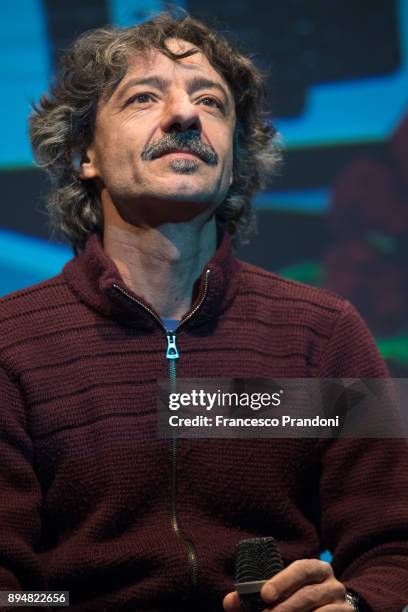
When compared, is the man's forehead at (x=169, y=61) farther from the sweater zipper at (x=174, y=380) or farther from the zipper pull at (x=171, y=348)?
the zipper pull at (x=171, y=348)

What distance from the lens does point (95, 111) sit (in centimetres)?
213

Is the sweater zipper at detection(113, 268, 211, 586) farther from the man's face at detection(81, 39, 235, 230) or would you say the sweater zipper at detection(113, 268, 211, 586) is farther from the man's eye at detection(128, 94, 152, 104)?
the man's eye at detection(128, 94, 152, 104)

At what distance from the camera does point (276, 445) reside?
6.06 feet

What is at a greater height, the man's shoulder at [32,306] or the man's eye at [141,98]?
the man's eye at [141,98]

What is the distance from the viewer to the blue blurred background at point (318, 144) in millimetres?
2477

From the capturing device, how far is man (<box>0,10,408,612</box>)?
173 cm

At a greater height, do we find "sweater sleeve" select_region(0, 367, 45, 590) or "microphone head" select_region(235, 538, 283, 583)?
"sweater sleeve" select_region(0, 367, 45, 590)

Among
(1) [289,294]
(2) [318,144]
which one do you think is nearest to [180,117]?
(1) [289,294]

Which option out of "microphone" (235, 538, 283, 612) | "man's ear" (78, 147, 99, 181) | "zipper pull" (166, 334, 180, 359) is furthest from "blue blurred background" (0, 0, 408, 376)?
"microphone" (235, 538, 283, 612)

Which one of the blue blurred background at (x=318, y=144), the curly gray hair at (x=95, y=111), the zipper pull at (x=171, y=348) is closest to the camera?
the zipper pull at (x=171, y=348)

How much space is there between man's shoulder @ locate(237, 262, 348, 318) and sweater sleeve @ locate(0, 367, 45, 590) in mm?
513

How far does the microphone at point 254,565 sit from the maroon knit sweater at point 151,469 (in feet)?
0.79

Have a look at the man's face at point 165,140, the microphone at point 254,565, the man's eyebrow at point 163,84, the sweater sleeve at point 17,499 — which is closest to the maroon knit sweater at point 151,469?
the sweater sleeve at point 17,499

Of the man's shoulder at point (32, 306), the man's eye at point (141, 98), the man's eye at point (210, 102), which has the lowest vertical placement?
the man's shoulder at point (32, 306)
